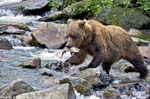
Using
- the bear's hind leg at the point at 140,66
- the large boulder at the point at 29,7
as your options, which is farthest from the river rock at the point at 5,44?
the large boulder at the point at 29,7

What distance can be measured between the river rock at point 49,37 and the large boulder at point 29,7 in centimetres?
693

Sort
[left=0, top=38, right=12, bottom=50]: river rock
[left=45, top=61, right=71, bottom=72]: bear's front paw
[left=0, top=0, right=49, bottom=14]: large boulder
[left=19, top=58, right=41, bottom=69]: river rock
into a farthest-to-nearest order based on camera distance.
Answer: [left=0, top=0, right=49, bottom=14]: large boulder → [left=0, top=38, right=12, bottom=50]: river rock → [left=19, top=58, right=41, bottom=69]: river rock → [left=45, top=61, right=71, bottom=72]: bear's front paw

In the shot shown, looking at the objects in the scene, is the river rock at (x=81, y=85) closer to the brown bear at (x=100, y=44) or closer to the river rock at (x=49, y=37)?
the brown bear at (x=100, y=44)

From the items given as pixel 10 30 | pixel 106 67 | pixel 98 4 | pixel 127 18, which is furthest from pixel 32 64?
pixel 127 18

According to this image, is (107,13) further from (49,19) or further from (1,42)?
(1,42)

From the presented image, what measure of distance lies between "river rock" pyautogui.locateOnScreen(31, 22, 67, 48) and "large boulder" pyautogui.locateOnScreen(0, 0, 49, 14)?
22.7 feet

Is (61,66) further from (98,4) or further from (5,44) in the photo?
(98,4)

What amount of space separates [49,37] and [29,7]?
8016mm

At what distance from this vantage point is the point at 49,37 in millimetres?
12773

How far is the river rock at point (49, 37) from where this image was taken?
1254 centimetres

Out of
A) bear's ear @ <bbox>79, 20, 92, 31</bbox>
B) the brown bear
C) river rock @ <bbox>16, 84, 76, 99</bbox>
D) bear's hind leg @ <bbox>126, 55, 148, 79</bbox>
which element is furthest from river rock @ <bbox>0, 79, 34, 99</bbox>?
bear's hind leg @ <bbox>126, 55, 148, 79</bbox>

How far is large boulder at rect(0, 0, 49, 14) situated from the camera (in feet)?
65.5

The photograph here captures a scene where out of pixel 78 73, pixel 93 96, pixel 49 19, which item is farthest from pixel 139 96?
pixel 49 19

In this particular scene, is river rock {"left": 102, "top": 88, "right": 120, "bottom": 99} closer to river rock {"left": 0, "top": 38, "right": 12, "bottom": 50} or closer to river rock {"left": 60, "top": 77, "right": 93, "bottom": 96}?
river rock {"left": 60, "top": 77, "right": 93, "bottom": 96}
